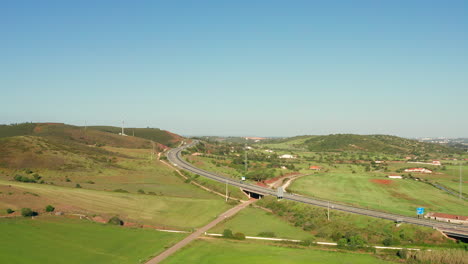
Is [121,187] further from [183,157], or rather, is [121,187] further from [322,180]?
[183,157]

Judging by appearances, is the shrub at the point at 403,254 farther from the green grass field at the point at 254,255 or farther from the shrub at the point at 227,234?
the shrub at the point at 227,234

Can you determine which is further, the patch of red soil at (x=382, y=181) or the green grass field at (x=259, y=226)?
the patch of red soil at (x=382, y=181)

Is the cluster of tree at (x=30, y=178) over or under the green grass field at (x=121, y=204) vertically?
over

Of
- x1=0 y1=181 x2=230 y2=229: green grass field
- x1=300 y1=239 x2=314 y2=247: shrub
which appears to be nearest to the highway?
x1=0 y1=181 x2=230 y2=229: green grass field

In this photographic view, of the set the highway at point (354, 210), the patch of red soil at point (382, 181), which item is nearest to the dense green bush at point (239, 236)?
the highway at point (354, 210)

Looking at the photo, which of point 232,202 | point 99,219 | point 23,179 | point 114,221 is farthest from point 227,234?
point 23,179

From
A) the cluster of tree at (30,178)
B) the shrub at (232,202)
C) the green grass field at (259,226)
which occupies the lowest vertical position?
the green grass field at (259,226)

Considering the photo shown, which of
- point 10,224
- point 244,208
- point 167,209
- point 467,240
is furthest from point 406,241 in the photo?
point 10,224

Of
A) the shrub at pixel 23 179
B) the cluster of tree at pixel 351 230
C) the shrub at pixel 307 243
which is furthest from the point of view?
the shrub at pixel 23 179
